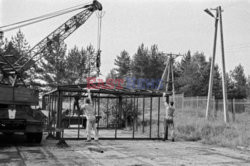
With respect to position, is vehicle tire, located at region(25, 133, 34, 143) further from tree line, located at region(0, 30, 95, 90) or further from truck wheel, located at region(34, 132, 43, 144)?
tree line, located at region(0, 30, 95, 90)

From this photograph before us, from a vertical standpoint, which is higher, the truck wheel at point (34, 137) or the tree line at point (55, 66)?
the tree line at point (55, 66)

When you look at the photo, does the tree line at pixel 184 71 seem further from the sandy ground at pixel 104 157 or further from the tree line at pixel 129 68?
the sandy ground at pixel 104 157

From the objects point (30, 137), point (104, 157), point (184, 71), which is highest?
point (184, 71)

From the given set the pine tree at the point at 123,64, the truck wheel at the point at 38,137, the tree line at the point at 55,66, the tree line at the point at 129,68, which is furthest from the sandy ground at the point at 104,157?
the pine tree at the point at 123,64

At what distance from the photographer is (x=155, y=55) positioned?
63.1 m

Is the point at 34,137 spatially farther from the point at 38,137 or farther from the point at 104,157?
the point at 104,157

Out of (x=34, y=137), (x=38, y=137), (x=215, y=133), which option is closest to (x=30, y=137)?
(x=34, y=137)

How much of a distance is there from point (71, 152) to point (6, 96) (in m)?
3.28

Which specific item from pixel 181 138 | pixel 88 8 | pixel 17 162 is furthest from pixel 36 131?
pixel 88 8

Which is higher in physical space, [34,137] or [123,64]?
[123,64]

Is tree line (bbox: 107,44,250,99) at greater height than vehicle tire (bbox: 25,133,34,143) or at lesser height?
greater

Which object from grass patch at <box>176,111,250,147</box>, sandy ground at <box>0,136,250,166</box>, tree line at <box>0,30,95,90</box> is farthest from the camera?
tree line at <box>0,30,95,90</box>

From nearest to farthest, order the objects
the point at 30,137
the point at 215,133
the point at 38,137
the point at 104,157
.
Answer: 1. the point at 104,157
2. the point at 38,137
3. the point at 30,137
4. the point at 215,133

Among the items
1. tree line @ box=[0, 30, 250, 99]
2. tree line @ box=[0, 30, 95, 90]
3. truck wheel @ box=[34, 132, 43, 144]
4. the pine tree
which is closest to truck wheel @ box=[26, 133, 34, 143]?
truck wheel @ box=[34, 132, 43, 144]
